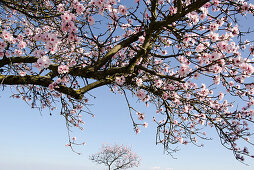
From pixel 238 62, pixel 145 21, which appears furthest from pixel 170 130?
pixel 145 21

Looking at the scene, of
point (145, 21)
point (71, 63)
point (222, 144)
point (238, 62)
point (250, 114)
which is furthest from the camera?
point (250, 114)

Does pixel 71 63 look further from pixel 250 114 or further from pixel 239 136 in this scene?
pixel 250 114

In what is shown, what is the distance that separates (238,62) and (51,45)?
336cm

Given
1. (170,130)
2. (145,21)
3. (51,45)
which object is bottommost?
(170,130)

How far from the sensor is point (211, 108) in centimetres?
575

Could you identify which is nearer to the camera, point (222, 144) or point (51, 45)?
point (51, 45)

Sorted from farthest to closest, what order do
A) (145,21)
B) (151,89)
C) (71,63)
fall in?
(151,89) < (71,63) < (145,21)

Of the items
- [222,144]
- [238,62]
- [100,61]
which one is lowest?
[222,144]

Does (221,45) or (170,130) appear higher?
(221,45)

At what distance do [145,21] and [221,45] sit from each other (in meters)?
1.62

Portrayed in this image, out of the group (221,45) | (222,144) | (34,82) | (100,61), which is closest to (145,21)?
(100,61)

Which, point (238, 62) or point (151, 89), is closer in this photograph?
point (238, 62)

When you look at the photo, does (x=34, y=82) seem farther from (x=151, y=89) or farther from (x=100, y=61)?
(x=151, y=89)

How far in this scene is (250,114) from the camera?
5.95 m
